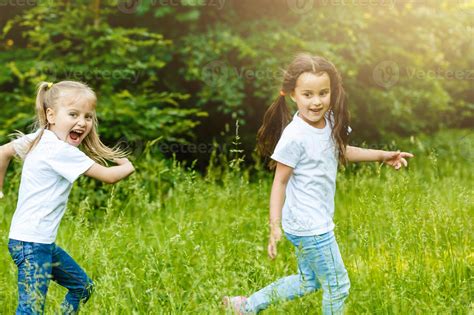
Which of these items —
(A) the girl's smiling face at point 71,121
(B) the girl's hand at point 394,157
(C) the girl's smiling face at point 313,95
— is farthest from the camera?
(B) the girl's hand at point 394,157

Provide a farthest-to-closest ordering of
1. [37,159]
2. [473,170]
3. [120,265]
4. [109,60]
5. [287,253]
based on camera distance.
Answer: [473,170], [109,60], [287,253], [120,265], [37,159]

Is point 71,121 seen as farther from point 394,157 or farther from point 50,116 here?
point 394,157

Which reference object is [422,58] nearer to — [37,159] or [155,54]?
[155,54]

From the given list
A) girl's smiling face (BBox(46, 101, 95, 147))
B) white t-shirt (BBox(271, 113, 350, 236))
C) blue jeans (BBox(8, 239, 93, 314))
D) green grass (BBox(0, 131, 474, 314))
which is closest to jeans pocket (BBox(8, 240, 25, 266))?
blue jeans (BBox(8, 239, 93, 314))

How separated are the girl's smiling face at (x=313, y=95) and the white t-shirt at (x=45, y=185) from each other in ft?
3.43

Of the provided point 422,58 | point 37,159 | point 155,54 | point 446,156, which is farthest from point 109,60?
point 446,156

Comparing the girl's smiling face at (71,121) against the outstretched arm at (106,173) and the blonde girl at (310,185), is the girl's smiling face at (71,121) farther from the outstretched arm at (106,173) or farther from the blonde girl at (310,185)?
the blonde girl at (310,185)

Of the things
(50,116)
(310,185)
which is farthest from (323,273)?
(50,116)

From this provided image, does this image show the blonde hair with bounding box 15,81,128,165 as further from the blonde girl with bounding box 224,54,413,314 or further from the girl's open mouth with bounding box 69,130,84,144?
the blonde girl with bounding box 224,54,413,314

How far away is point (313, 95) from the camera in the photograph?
316 centimetres

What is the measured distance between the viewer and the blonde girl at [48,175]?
2.91 m

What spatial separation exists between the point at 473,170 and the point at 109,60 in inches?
173

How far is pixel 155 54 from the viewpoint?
6.81 m

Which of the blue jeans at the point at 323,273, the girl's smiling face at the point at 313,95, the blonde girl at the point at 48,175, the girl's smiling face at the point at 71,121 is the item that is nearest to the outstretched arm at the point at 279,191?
the blue jeans at the point at 323,273
